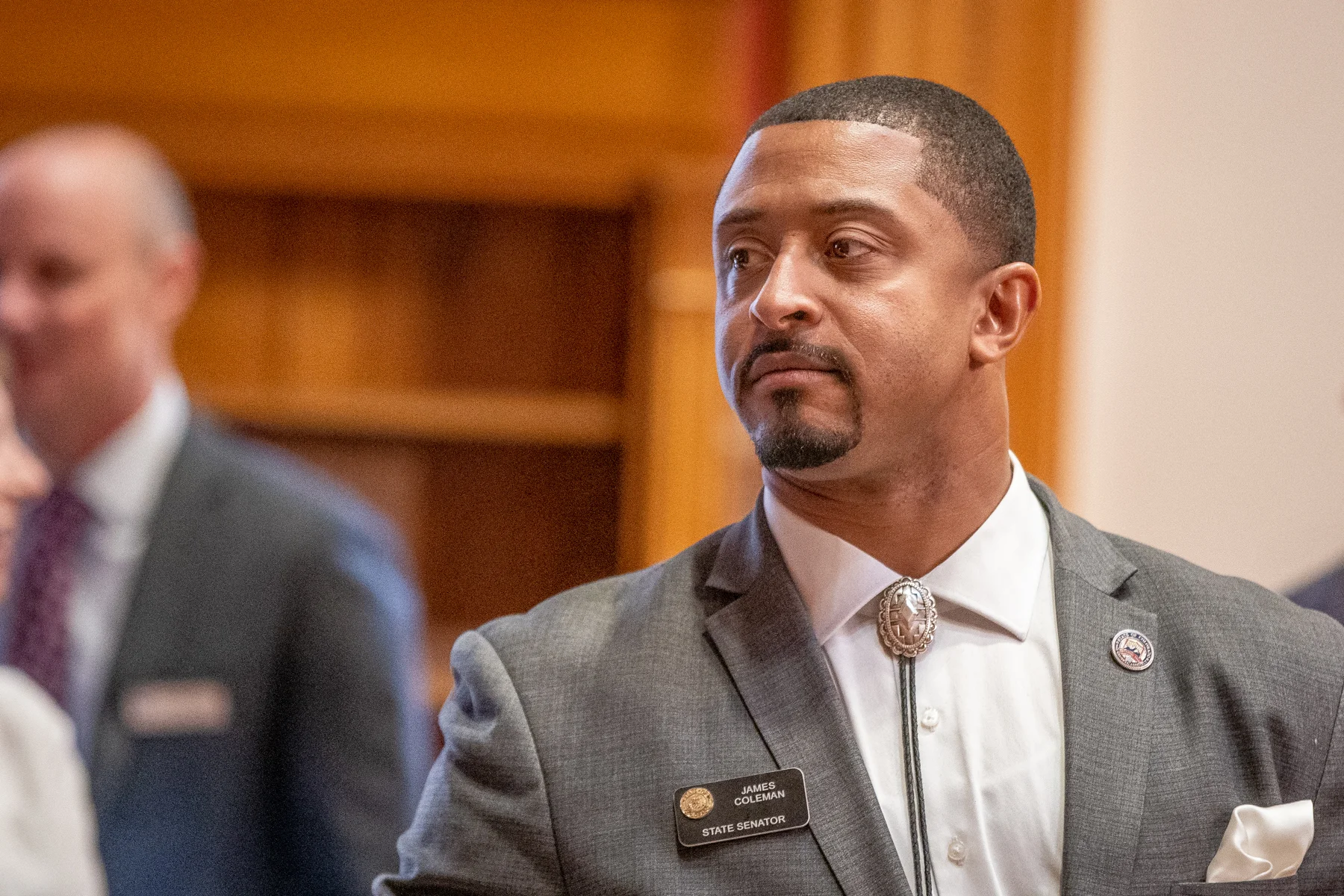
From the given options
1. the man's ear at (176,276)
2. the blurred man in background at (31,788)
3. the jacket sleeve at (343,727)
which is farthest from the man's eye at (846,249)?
the man's ear at (176,276)

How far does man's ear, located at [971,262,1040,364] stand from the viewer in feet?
4.18

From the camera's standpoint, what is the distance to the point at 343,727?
205 centimetres

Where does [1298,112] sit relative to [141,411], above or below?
above

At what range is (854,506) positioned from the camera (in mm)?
1289

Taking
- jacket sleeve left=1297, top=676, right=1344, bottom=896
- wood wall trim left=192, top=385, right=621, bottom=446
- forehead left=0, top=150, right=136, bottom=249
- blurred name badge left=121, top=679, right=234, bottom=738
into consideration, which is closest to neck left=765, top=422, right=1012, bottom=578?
jacket sleeve left=1297, top=676, right=1344, bottom=896

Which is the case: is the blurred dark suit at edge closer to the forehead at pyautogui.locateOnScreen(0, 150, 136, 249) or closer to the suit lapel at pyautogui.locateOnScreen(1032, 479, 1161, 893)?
the suit lapel at pyautogui.locateOnScreen(1032, 479, 1161, 893)

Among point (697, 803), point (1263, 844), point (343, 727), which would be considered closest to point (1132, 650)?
point (1263, 844)

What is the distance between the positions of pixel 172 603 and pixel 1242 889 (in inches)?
58.7

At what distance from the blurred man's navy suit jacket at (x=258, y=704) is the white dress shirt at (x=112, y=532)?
0.03m

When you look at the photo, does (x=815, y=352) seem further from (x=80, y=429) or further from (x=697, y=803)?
(x=80, y=429)

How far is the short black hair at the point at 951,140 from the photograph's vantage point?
1.24 metres

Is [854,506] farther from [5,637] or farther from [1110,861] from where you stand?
[5,637]

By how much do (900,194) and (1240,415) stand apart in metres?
1.37

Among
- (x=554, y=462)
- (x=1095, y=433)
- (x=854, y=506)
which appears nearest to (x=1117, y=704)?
(x=854, y=506)
